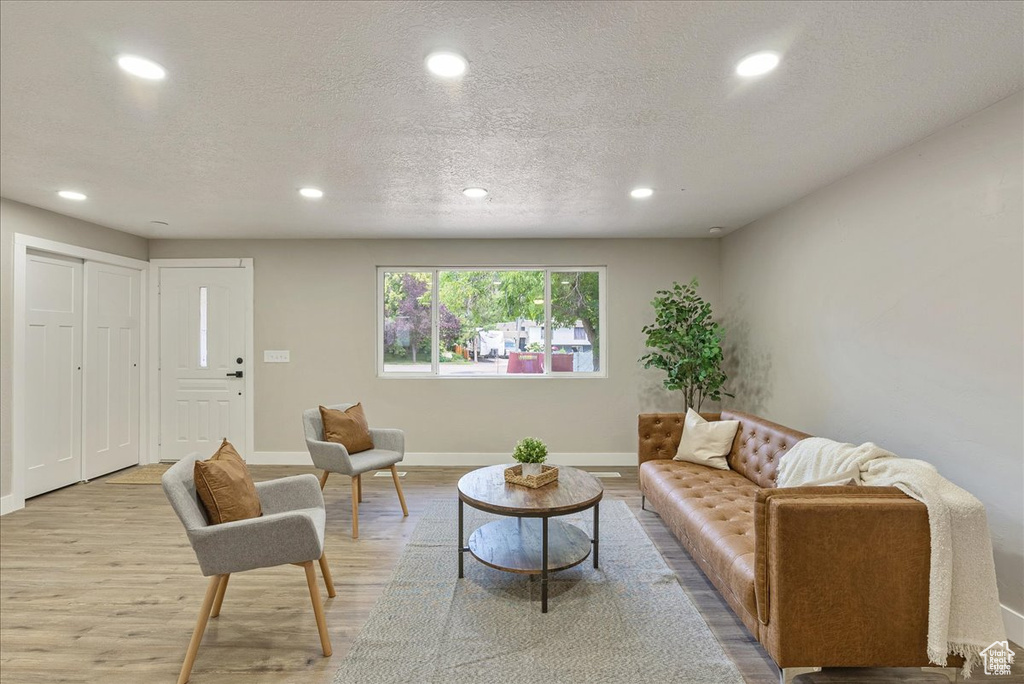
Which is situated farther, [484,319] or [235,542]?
[484,319]

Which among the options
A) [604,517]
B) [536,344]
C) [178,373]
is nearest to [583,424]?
[536,344]

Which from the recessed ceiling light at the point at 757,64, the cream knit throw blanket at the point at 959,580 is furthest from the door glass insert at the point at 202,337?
the cream knit throw blanket at the point at 959,580

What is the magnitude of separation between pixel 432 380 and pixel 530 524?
2.35 metres

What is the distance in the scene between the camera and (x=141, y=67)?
179 centimetres

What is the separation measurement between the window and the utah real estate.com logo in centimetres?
350

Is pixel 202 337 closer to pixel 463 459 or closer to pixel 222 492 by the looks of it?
pixel 463 459

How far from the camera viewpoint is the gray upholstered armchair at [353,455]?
322cm

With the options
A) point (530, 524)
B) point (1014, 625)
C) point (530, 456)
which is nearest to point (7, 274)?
point (530, 456)

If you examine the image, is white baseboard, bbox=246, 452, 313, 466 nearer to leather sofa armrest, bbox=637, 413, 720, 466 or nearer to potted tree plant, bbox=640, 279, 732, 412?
leather sofa armrest, bbox=637, 413, 720, 466

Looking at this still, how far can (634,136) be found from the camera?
7.87 feet

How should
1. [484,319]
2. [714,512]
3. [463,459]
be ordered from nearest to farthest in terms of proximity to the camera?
1. [714,512]
2. [463,459]
3. [484,319]

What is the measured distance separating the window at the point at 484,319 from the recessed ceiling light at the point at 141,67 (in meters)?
3.19

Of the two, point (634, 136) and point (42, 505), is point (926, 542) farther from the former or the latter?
point (42, 505)

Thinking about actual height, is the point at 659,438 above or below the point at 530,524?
above
